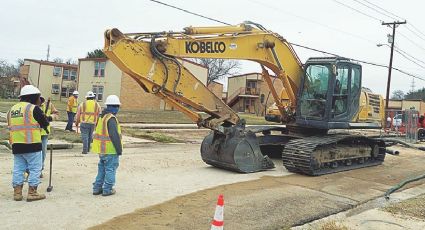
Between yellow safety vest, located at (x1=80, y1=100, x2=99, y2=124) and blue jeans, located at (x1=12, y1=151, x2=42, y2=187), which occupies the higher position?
yellow safety vest, located at (x1=80, y1=100, x2=99, y2=124)

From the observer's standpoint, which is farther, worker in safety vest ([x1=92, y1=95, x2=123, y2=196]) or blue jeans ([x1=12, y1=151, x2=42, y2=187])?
worker in safety vest ([x1=92, y1=95, x2=123, y2=196])

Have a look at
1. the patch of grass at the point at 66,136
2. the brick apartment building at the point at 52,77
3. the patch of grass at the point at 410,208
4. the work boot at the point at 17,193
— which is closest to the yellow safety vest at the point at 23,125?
the work boot at the point at 17,193

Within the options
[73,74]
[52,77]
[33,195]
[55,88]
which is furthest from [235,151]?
[55,88]

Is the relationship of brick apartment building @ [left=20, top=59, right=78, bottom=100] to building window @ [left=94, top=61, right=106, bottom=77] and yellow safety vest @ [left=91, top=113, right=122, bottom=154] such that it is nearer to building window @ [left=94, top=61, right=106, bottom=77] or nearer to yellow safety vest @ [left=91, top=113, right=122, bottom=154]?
building window @ [left=94, top=61, right=106, bottom=77]

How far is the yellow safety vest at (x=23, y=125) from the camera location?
267 inches

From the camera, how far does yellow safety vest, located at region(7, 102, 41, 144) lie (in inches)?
267

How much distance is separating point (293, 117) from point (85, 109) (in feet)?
18.4

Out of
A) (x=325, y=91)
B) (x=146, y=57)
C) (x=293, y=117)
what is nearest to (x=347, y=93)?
(x=325, y=91)

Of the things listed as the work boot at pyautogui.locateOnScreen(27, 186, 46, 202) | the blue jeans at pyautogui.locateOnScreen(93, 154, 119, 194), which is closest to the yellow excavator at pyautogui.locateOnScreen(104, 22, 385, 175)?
the blue jeans at pyautogui.locateOnScreen(93, 154, 119, 194)

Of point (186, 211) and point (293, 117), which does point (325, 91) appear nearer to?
point (293, 117)

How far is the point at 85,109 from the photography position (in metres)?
11.8

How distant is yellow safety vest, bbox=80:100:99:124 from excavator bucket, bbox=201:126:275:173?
325 centimetres

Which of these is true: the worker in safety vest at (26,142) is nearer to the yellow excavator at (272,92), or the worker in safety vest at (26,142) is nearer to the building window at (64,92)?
the yellow excavator at (272,92)

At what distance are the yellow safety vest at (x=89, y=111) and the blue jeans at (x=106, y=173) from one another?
15.2 ft
